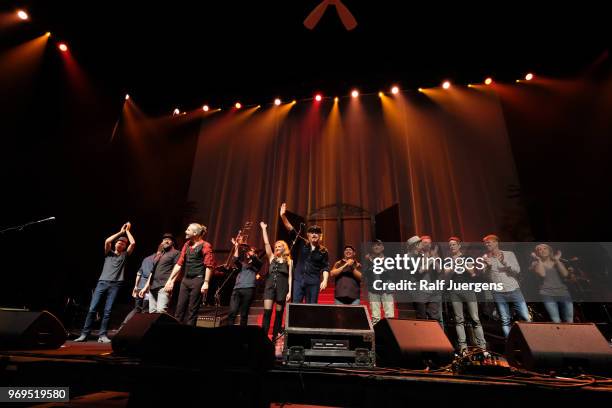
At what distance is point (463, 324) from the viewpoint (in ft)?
15.4

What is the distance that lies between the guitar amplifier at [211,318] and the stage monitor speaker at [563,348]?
4.62 metres

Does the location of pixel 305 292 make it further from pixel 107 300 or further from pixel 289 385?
pixel 107 300

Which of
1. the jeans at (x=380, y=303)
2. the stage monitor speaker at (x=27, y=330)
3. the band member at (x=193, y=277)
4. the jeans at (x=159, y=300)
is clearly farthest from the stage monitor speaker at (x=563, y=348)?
the jeans at (x=159, y=300)

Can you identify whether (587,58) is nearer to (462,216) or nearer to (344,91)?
(462,216)

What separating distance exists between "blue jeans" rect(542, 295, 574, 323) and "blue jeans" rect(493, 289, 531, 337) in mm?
375

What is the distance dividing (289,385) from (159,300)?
3.40m

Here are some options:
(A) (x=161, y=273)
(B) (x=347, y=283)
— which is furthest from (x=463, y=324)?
(A) (x=161, y=273)

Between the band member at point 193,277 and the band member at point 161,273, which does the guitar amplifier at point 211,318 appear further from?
the band member at point 193,277

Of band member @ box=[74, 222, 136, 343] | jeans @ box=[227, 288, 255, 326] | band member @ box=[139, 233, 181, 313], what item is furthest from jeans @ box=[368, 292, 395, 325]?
band member @ box=[74, 222, 136, 343]

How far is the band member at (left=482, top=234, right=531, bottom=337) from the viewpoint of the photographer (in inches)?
179

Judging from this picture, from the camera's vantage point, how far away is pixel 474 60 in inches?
294

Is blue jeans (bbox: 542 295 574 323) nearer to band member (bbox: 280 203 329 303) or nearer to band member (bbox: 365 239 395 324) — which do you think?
band member (bbox: 365 239 395 324)

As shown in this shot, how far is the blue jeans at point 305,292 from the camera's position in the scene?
4.57 m

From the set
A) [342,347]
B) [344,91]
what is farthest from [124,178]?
[342,347]
